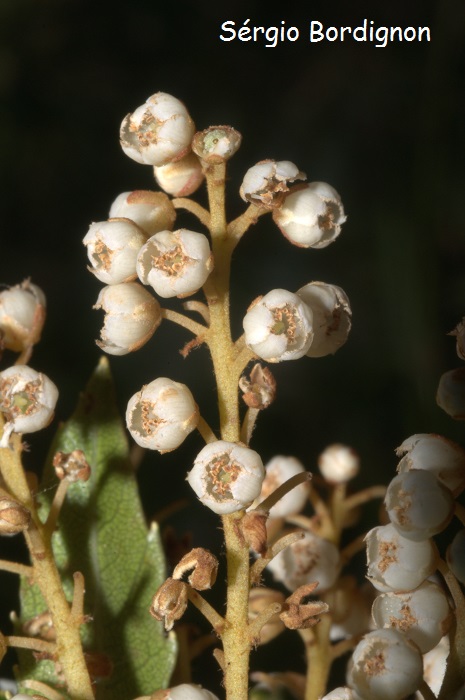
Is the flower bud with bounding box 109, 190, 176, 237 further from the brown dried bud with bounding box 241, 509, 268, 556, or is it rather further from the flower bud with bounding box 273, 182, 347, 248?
the brown dried bud with bounding box 241, 509, 268, 556

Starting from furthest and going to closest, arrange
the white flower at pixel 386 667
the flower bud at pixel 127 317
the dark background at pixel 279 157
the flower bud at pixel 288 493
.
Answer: the dark background at pixel 279 157, the flower bud at pixel 288 493, the flower bud at pixel 127 317, the white flower at pixel 386 667

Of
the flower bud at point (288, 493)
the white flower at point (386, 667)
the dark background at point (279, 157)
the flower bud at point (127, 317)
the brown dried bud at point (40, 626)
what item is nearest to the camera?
the white flower at point (386, 667)

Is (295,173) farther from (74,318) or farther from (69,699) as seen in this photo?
(74,318)

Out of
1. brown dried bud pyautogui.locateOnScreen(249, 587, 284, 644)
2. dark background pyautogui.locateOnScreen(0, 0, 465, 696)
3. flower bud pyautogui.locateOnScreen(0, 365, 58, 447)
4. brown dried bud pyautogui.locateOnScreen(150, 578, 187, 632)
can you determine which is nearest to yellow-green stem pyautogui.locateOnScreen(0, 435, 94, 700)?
flower bud pyautogui.locateOnScreen(0, 365, 58, 447)

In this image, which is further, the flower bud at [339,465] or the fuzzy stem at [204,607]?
the flower bud at [339,465]

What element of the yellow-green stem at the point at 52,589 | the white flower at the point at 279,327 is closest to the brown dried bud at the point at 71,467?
the yellow-green stem at the point at 52,589

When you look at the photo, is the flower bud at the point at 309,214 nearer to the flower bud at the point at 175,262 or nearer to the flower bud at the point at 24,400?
the flower bud at the point at 175,262
